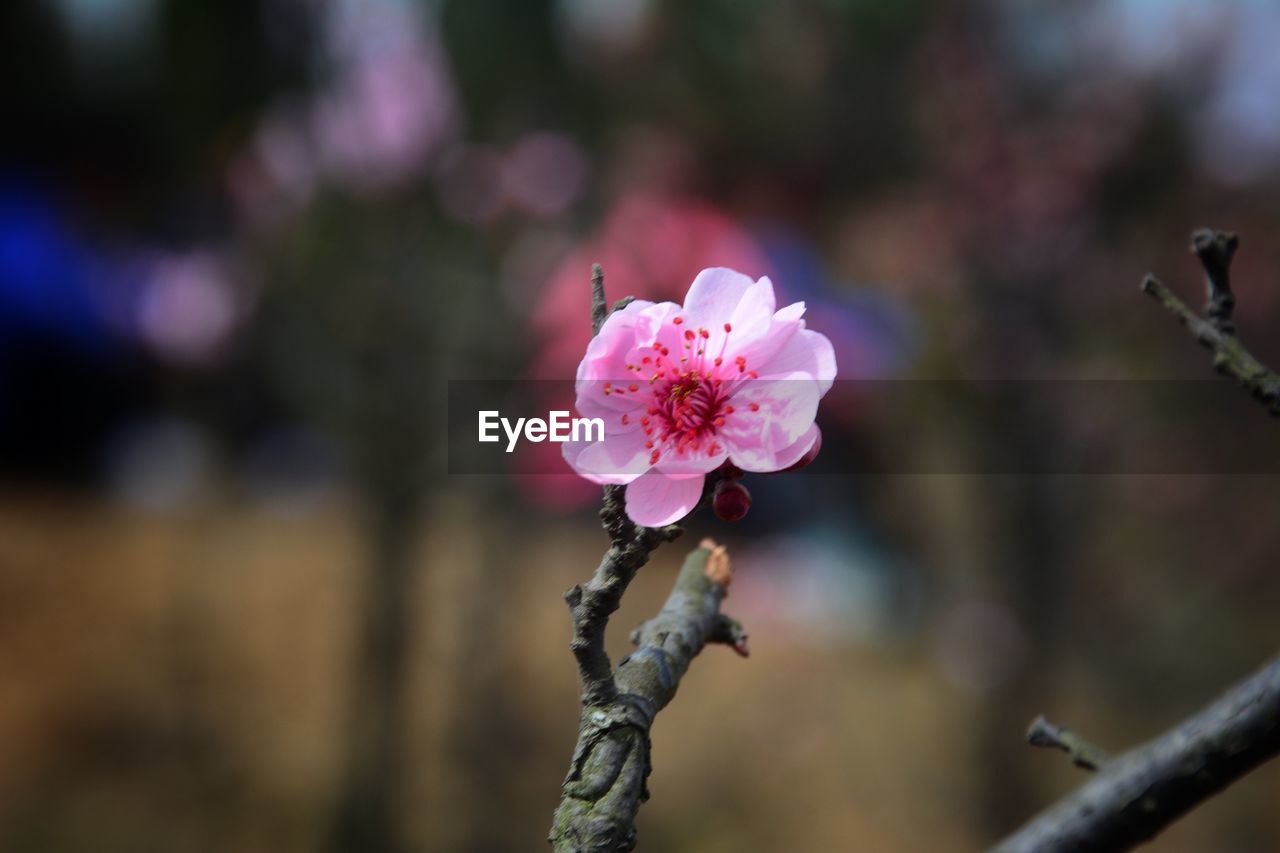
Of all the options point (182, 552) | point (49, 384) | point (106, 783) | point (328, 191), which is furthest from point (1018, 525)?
point (49, 384)

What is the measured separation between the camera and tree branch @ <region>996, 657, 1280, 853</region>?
0.40 metres

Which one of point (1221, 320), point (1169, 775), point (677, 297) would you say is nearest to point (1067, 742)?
point (1169, 775)

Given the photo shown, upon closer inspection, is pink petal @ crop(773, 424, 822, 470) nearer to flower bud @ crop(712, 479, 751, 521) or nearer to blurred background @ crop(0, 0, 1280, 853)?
flower bud @ crop(712, 479, 751, 521)

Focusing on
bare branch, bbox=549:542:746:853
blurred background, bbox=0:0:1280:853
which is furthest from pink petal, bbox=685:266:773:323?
blurred background, bbox=0:0:1280:853

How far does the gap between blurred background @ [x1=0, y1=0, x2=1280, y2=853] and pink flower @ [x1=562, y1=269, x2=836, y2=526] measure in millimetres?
1163

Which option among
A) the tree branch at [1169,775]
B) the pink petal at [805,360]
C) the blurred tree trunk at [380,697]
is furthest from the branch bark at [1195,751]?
the blurred tree trunk at [380,697]

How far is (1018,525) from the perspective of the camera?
180 centimetres

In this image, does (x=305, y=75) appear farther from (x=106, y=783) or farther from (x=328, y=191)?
(x=106, y=783)

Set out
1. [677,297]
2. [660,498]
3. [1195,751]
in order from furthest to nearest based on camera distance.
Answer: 1. [677,297]
2. [1195,751]
3. [660,498]

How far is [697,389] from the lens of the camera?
35 cm

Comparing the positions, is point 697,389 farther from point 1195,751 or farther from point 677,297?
point 677,297

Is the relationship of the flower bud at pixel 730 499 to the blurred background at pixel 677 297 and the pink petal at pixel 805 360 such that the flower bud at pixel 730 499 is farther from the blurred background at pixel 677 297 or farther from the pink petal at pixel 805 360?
the blurred background at pixel 677 297

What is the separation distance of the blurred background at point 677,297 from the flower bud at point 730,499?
3.88ft

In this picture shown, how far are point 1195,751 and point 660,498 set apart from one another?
0.89 feet
